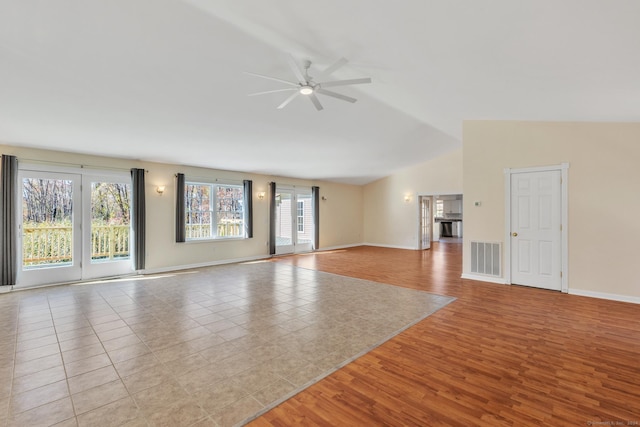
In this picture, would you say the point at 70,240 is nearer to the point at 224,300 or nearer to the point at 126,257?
the point at 126,257

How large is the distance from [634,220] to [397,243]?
6740mm

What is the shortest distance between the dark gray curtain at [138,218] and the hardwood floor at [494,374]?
17.9 feet

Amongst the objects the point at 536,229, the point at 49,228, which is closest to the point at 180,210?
the point at 49,228

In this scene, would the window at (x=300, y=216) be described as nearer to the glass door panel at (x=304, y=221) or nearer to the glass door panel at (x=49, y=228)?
the glass door panel at (x=304, y=221)

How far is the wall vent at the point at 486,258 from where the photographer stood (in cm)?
530

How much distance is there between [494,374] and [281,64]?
3736 mm

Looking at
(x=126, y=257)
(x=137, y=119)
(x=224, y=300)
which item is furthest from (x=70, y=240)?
(x=224, y=300)

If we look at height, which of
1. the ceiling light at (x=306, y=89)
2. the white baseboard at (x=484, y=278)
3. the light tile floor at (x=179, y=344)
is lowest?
the light tile floor at (x=179, y=344)

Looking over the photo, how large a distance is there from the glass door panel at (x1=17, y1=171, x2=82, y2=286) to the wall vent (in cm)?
773

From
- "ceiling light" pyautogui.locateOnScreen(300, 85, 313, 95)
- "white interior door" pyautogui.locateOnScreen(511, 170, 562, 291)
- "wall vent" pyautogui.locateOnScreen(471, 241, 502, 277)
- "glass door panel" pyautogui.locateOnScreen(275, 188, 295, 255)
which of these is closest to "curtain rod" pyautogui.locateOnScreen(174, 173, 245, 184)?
"glass door panel" pyautogui.locateOnScreen(275, 188, 295, 255)

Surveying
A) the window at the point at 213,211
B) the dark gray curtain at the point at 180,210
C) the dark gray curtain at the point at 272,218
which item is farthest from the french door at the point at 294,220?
the dark gray curtain at the point at 180,210

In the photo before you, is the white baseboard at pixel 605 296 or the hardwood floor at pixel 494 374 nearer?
the hardwood floor at pixel 494 374

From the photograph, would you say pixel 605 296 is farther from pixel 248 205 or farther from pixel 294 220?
pixel 248 205

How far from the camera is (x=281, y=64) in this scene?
10.9ft
